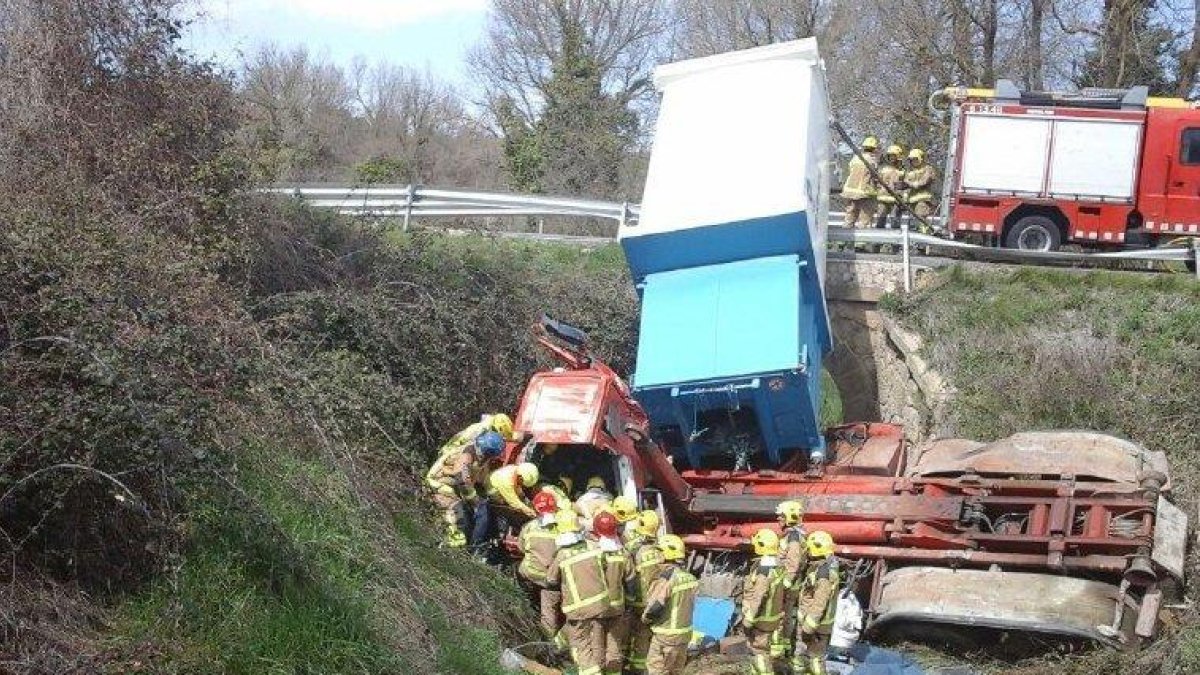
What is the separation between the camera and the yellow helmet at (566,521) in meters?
9.91

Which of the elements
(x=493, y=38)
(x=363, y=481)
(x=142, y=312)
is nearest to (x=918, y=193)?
(x=363, y=481)

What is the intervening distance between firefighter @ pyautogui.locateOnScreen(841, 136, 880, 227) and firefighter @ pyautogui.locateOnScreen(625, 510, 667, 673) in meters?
9.30

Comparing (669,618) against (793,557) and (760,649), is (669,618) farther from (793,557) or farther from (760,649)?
(793,557)

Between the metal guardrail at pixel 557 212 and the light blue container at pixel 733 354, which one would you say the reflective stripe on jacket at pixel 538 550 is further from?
Answer: the metal guardrail at pixel 557 212

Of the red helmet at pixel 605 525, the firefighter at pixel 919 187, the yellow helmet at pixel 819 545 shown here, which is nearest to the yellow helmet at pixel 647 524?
the red helmet at pixel 605 525

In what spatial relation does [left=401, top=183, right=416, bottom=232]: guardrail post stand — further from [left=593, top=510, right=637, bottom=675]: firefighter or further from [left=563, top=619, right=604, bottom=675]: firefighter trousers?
[left=563, top=619, right=604, bottom=675]: firefighter trousers

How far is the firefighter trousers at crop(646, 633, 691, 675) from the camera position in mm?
9797

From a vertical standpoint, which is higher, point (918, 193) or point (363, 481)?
point (918, 193)

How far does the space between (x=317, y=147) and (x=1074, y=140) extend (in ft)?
53.8

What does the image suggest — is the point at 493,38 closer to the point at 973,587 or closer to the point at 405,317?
the point at 405,317

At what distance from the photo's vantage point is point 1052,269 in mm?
16906

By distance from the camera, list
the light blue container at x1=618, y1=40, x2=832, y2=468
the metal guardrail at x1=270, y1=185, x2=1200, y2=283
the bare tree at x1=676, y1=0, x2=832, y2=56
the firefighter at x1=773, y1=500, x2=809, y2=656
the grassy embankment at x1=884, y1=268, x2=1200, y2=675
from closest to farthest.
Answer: the firefighter at x1=773, y1=500, x2=809, y2=656 → the light blue container at x1=618, y1=40, x2=832, y2=468 → the grassy embankment at x1=884, y1=268, x2=1200, y2=675 → the metal guardrail at x1=270, y1=185, x2=1200, y2=283 → the bare tree at x1=676, y1=0, x2=832, y2=56

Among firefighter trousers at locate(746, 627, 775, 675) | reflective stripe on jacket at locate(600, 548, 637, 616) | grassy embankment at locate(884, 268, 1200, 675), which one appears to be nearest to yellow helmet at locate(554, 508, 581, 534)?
reflective stripe on jacket at locate(600, 548, 637, 616)

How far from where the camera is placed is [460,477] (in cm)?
1116
